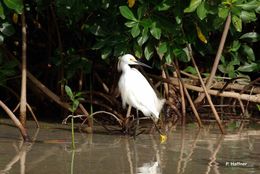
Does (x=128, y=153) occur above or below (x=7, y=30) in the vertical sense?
below

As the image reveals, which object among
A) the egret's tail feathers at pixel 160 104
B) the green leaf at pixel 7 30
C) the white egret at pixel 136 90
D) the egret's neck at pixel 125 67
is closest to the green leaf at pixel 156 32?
the white egret at pixel 136 90

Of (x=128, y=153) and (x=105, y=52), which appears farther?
(x=105, y=52)

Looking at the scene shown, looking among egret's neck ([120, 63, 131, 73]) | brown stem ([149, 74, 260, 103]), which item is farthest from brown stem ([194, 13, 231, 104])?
egret's neck ([120, 63, 131, 73])

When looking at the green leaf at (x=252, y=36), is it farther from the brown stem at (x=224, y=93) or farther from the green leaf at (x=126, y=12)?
the green leaf at (x=126, y=12)

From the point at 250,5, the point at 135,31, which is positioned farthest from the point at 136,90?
the point at 250,5

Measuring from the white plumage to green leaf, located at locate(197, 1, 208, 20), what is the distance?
1.34 meters

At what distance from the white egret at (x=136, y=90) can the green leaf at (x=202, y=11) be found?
134 centimetres

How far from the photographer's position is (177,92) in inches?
341

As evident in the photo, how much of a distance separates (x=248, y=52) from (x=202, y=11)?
2.44 meters

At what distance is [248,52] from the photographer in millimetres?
8945

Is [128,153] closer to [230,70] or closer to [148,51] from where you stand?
[148,51]

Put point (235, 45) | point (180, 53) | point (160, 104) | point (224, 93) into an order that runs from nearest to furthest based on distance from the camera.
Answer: point (180, 53) → point (160, 104) → point (224, 93) → point (235, 45)

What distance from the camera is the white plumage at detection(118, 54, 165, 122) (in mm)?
7855

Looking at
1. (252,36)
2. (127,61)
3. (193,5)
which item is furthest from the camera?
(252,36)
